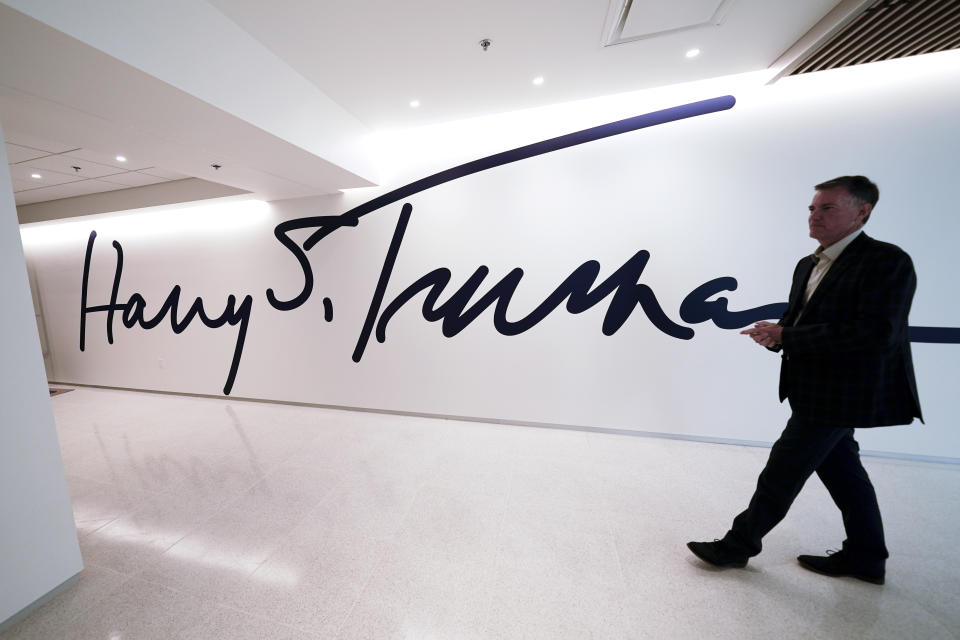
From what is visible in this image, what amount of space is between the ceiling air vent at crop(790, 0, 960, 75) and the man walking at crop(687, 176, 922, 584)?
144 cm

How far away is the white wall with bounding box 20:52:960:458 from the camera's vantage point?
2543 mm

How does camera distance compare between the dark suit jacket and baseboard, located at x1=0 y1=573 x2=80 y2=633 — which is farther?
baseboard, located at x1=0 y1=573 x2=80 y2=633

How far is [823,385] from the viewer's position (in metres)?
1.50

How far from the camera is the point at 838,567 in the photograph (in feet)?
5.63

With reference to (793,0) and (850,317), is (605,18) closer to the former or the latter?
(793,0)

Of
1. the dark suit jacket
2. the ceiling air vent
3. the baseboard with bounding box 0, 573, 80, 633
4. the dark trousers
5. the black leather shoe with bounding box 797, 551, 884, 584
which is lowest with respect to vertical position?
the baseboard with bounding box 0, 573, 80, 633

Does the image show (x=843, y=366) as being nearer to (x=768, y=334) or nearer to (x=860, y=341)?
(x=860, y=341)

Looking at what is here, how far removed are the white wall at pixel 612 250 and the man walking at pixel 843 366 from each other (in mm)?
1437

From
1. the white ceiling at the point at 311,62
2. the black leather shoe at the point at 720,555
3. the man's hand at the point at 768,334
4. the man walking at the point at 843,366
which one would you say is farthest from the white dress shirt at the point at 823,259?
the white ceiling at the point at 311,62

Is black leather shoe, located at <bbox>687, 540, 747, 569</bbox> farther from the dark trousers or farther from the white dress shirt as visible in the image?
the white dress shirt

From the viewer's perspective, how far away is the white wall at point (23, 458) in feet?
5.24

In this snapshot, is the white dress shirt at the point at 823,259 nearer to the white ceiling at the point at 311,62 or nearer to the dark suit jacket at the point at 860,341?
the dark suit jacket at the point at 860,341

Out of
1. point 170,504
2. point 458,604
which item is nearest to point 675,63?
point 458,604
